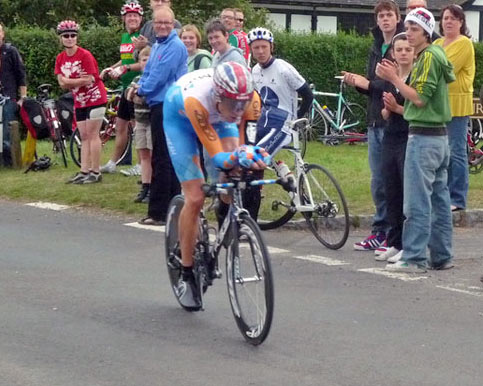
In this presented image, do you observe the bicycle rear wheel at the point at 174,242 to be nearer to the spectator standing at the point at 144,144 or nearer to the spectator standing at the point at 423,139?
the spectator standing at the point at 423,139

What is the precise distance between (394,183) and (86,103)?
5.79 m

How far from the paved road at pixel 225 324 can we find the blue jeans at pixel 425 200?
0.81 ft

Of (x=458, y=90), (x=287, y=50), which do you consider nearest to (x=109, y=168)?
(x=458, y=90)

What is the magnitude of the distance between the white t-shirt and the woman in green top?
1583mm

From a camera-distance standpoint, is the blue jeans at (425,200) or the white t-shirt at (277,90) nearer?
the blue jeans at (425,200)

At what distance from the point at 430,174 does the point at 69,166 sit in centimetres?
815

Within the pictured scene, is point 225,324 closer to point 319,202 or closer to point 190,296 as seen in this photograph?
point 190,296

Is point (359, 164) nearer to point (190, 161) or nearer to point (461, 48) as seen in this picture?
point (461, 48)

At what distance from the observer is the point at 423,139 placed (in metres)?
9.55

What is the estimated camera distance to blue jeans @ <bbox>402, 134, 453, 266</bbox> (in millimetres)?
9586

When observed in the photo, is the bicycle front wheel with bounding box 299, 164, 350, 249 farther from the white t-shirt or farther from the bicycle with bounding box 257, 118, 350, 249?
the white t-shirt

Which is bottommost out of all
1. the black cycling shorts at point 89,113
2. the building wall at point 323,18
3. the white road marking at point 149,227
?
the white road marking at point 149,227

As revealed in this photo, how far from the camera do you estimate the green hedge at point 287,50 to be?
22.9 m

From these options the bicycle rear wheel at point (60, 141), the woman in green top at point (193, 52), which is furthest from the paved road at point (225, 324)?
the bicycle rear wheel at point (60, 141)
